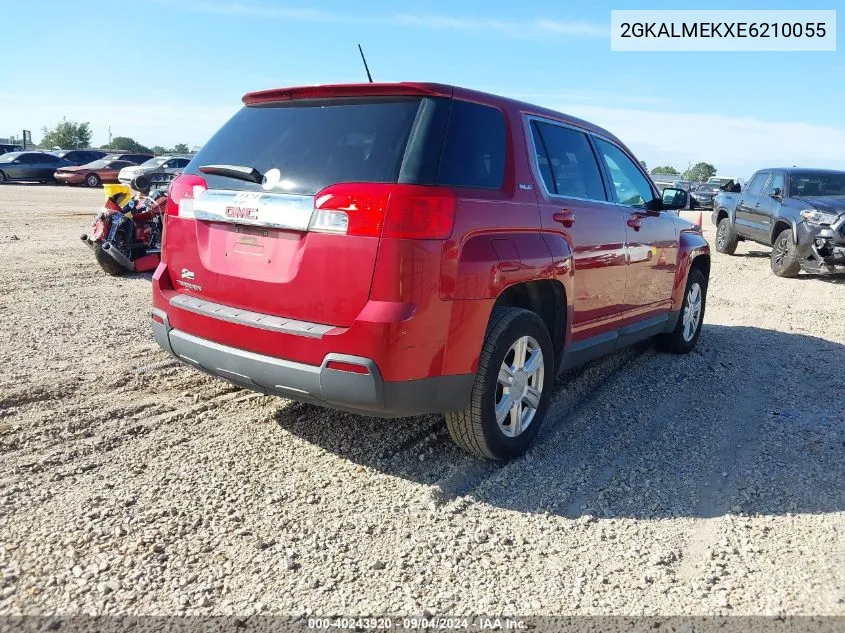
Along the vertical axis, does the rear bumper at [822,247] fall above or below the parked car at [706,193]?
below

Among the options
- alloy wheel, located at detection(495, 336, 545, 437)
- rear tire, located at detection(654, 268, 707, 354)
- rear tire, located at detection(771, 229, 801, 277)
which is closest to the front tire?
alloy wheel, located at detection(495, 336, 545, 437)

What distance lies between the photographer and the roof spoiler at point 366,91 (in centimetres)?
324

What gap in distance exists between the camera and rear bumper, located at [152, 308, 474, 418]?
3.04m

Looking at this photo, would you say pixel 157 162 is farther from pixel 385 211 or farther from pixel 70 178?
pixel 385 211

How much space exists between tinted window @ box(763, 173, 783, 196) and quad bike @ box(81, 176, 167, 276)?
10336 millimetres

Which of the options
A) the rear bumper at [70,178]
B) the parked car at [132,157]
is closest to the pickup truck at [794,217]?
the rear bumper at [70,178]

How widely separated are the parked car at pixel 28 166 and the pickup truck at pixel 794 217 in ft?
92.6

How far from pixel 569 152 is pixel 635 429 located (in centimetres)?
180

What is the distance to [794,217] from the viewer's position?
11.3 m

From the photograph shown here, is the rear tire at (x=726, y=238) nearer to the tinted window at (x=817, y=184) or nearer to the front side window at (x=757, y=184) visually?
the front side window at (x=757, y=184)

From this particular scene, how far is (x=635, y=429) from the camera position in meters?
4.34

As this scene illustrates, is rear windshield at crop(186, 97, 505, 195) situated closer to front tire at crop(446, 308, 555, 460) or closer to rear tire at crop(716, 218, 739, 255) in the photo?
front tire at crop(446, 308, 555, 460)

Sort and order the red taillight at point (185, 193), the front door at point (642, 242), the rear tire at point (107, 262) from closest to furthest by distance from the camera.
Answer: the red taillight at point (185, 193) < the front door at point (642, 242) < the rear tire at point (107, 262)

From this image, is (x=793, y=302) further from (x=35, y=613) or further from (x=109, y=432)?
(x=35, y=613)
